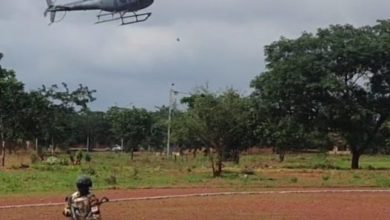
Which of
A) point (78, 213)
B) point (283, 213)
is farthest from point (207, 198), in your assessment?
point (78, 213)

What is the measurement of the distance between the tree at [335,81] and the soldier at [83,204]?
4152 centimetres

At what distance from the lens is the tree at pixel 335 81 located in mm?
50906

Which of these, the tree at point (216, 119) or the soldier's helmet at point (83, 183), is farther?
the tree at point (216, 119)

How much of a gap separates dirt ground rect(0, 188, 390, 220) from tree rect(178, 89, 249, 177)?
1198 cm

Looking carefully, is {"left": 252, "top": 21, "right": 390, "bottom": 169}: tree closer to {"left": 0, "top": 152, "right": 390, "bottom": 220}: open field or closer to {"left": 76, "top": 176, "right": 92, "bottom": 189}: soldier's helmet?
{"left": 0, "top": 152, "right": 390, "bottom": 220}: open field

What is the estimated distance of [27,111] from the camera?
61.4 m

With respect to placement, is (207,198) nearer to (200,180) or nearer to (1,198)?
(1,198)

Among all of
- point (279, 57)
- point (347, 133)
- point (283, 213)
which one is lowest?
point (283, 213)

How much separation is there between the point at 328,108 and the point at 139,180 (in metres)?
20.5

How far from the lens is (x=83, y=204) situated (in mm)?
9047

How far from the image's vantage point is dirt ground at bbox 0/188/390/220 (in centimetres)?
1952

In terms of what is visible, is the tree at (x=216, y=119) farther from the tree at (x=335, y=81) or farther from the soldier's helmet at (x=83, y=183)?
the soldier's helmet at (x=83, y=183)

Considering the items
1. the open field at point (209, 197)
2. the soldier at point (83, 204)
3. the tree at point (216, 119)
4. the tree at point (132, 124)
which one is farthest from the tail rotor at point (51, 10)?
the tree at point (132, 124)

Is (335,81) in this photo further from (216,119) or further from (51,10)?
(51,10)
